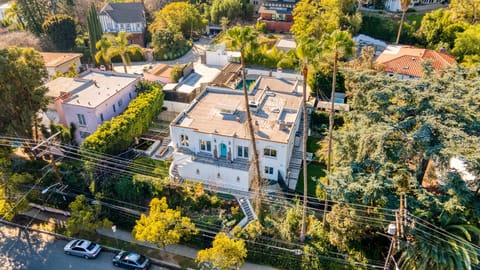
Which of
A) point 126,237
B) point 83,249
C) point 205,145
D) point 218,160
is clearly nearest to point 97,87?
point 205,145

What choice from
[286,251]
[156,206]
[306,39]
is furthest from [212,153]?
[306,39]

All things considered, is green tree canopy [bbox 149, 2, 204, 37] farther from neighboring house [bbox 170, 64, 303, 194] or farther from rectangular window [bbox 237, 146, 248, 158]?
rectangular window [bbox 237, 146, 248, 158]

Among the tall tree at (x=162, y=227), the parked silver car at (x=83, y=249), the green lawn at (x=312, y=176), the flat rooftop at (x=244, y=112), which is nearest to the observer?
the tall tree at (x=162, y=227)

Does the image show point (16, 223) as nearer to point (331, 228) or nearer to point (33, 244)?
point (33, 244)

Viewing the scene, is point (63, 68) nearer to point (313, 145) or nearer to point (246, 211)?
point (313, 145)

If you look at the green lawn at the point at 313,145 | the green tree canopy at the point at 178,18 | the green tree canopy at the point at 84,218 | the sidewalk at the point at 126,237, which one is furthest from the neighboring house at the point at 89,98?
the green tree canopy at the point at 178,18

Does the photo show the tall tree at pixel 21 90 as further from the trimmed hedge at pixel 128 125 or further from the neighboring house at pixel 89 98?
the trimmed hedge at pixel 128 125

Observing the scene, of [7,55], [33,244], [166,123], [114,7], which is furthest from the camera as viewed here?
[114,7]
